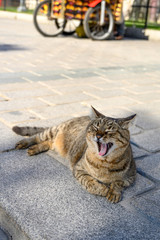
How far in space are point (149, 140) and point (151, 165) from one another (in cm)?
59

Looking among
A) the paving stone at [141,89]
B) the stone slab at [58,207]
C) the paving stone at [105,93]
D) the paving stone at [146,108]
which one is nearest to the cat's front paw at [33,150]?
the stone slab at [58,207]

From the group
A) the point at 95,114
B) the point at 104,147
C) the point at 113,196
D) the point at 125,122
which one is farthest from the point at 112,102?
the point at 113,196

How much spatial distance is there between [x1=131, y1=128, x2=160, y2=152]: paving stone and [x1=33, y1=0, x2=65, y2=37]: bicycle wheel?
7670mm

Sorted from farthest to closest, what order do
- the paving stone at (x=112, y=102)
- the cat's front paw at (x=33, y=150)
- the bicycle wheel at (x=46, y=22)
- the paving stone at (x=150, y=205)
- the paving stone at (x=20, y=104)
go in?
1. the bicycle wheel at (x=46, y=22)
2. the paving stone at (x=112, y=102)
3. the paving stone at (x=20, y=104)
4. the cat's front paw at (x=33, y=150)
5. the paving stone at (x=150, y=205)

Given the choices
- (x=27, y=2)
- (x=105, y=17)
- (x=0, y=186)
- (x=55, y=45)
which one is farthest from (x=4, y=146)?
(x=27, y=2)

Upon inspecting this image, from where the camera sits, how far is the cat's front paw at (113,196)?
261 cm

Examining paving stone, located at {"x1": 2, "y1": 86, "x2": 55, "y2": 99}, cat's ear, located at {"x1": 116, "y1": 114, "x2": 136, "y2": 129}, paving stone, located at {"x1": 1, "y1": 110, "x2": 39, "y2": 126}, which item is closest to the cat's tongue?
cat's ear, located at {"x1": 116, "y1": 114, "x2": 136, "y2": 129}

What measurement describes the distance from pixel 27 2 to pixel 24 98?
22550mm

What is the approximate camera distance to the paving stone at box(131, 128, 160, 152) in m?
3.65

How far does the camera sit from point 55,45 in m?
9.55

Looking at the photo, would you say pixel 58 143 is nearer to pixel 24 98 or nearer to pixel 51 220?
pixel 51 220

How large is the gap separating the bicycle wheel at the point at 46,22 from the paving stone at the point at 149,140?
25.2 ft

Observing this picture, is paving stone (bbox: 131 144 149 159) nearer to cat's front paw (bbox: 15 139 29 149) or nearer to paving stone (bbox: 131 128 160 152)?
paving stone (bbox: 131 128 160 152)

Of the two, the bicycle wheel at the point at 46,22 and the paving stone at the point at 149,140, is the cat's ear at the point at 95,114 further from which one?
the bicycle wheel at the point at 46,22
